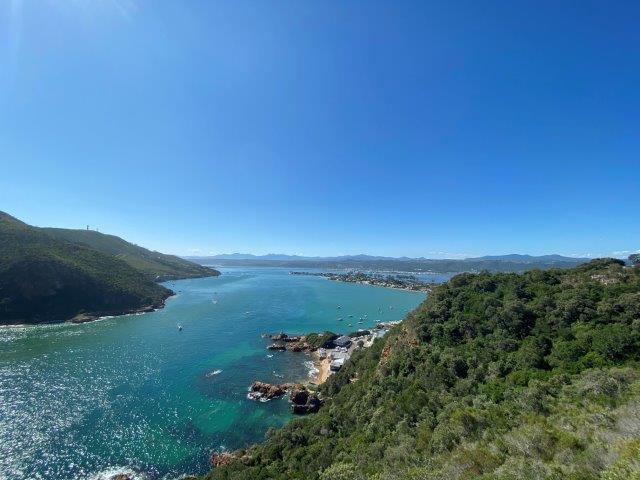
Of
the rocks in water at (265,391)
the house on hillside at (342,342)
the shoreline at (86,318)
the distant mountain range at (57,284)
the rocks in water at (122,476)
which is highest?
the distant mountain range at (57,284)

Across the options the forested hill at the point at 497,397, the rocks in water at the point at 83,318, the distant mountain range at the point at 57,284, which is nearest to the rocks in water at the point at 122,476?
the forested hill at the point at 497,397

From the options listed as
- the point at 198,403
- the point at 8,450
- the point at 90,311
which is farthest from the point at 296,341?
the point at 90,311

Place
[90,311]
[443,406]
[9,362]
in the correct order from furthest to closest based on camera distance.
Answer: [90,311] < [9,362] < [443,406]

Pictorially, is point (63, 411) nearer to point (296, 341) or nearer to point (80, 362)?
point (80, 362)

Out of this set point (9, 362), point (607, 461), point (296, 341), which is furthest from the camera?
point (296, 341)

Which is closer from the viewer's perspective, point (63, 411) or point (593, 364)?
point (593, 364)

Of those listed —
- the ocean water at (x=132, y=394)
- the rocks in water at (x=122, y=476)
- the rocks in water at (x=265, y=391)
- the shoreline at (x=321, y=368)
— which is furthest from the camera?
the shoreline at (x=321, y=368)

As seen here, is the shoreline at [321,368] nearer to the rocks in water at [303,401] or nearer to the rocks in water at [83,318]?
the rocks in water at [303,401]

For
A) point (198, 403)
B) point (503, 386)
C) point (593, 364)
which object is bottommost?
point (198, 403)
